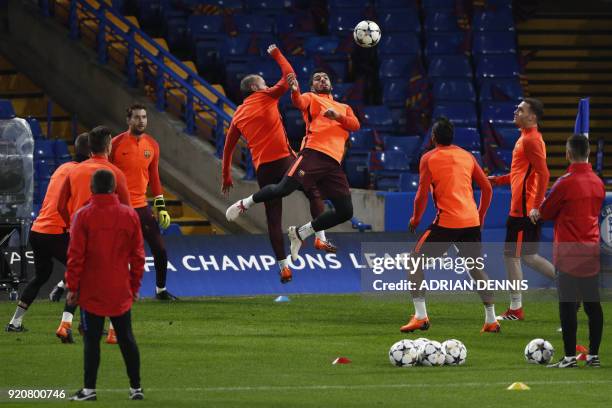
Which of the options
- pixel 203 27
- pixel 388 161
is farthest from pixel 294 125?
pixel 203 27

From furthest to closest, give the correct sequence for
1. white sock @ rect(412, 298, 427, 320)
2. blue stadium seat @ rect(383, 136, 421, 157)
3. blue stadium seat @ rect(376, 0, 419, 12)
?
blue stadium seat @ rect(376, 0, 419, 12) → blue stadium seat @ rect(383, 136, 421, 157) → white sock @ rect(412, 298, 427, 320)

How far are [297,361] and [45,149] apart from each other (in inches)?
402

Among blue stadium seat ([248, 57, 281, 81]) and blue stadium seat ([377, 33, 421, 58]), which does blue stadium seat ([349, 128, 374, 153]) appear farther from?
blue stadium seat ([377, 33, 421, 58])

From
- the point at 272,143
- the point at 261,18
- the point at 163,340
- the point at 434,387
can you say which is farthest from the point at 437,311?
the point at 261,18

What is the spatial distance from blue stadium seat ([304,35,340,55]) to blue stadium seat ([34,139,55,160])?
17.3ft

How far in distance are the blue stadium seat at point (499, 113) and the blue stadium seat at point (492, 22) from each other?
6.63 feet

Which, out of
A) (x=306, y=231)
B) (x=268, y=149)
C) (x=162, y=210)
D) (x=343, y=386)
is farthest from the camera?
(x=162, y=210)

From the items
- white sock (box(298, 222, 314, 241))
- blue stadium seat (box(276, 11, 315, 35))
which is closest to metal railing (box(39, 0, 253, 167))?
blue stadium seat (box(276, 11, 315, 35))

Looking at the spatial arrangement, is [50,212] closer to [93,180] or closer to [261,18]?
[93,180]

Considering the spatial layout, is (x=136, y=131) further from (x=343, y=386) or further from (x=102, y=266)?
(x=102, y=266)

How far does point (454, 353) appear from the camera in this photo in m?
12.5

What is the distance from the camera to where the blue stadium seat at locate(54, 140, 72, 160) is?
22.2m

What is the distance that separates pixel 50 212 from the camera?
14422 millimetres

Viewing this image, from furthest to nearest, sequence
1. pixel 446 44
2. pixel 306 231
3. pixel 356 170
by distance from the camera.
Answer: pixel 446 44
pixel 356 170
pixel 306 231
